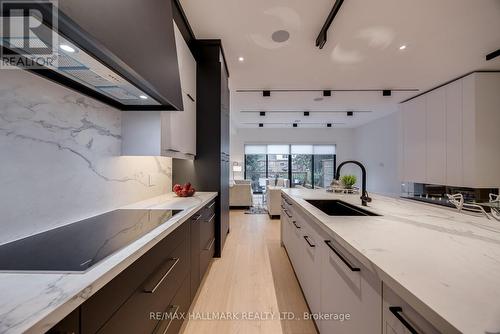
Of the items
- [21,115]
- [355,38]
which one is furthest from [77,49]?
[355,38]

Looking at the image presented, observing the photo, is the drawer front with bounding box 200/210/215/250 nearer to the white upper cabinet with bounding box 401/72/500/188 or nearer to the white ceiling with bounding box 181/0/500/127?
the white ceiling with bounding box 181/0/500/127

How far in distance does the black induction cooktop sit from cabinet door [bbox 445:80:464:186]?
4998 mm

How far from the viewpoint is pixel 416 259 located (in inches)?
28.7

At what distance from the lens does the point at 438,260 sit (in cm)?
72

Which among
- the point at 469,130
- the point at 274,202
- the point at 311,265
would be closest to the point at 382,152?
the point at 469,130

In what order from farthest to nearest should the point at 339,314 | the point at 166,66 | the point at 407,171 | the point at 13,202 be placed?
the point at 407,171 → the point at 166,66 → the point at 339,314 → the point at 13,202

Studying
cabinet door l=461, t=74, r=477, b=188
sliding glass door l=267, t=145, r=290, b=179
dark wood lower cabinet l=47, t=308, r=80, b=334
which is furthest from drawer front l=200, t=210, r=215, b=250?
sliding glass door l=267, t=145, r=290, b=179

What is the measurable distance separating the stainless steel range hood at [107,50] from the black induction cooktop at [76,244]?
807 millimetres

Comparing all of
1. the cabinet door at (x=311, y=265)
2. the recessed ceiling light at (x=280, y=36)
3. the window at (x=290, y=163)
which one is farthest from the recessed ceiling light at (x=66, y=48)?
the window at (x=290, y=163)

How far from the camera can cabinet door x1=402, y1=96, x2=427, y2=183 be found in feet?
15.1

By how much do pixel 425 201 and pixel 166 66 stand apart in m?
2.45

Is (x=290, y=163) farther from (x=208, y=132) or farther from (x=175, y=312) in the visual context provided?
(x=175, y=312)

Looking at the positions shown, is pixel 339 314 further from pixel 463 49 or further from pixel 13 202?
pixel 463 49

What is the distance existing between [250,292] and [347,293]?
1329 millimetres
